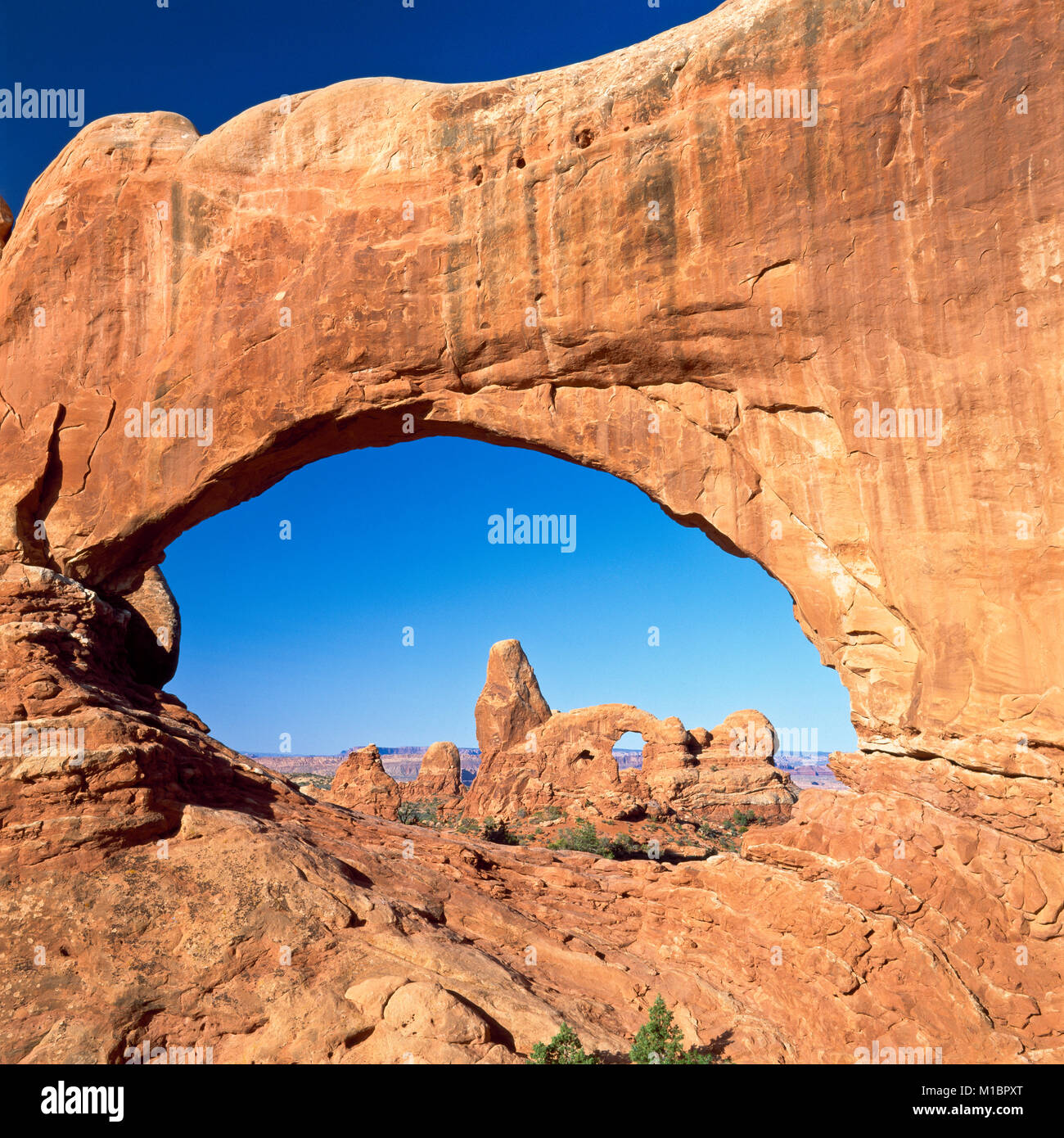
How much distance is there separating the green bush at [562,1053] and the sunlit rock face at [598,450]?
0.46 m

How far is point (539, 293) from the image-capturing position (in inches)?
630

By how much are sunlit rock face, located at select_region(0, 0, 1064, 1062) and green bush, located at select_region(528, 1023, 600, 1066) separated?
461 mm

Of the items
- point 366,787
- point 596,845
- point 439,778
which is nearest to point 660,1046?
point 596,845

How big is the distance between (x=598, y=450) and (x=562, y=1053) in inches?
415

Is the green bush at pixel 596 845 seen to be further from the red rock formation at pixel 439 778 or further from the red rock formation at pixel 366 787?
the red rock formation at pixel 439 778

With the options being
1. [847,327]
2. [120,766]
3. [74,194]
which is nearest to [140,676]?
[120,766]

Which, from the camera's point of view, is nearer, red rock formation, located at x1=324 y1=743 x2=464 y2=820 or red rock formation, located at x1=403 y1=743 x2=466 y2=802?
red rock formation, located at x1=324 y1=743 x2=464 y2=820

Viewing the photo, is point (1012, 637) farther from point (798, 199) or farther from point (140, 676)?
point (140, 676)

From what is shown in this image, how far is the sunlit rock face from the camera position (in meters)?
11.0

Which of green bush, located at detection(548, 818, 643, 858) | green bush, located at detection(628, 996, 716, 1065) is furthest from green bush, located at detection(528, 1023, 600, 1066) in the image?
green bush, located at detection(548, 818, 643, 858)

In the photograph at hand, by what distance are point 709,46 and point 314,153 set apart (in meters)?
8.14

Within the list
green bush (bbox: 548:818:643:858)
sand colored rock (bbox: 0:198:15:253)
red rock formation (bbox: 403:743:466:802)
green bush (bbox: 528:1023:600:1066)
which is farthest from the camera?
red rock formation (bbox: 403:743:466:802)

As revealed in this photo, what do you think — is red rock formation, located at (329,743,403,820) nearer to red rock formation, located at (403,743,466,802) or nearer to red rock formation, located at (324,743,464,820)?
red rock formation, located at (324,743,464,820)

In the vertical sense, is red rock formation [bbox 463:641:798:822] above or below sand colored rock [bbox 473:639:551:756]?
below
